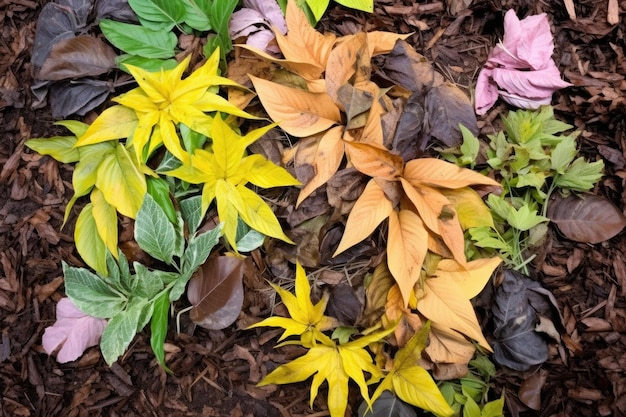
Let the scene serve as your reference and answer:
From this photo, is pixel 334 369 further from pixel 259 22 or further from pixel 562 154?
pixel 259 22

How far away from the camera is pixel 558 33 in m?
1.50

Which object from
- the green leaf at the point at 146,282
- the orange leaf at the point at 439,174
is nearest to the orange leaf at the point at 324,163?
the orange leaf at the point at 439,174

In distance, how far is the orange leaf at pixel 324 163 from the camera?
51.4 inches

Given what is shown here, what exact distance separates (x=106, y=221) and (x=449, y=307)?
844mm

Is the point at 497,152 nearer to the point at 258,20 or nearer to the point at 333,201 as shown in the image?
the point at 333,201

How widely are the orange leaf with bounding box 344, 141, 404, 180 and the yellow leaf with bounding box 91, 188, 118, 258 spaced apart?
597 millimetres

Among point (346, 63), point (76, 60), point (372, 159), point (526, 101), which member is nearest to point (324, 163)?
point (372, 159)

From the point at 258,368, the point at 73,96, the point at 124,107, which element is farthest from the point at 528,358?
the point at 73,96

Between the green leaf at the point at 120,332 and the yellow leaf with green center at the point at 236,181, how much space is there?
0.28 m

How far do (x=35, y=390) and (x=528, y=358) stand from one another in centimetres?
123

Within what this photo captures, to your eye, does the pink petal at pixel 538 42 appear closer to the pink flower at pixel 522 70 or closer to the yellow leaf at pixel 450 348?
the pink flower at pixel 522 70

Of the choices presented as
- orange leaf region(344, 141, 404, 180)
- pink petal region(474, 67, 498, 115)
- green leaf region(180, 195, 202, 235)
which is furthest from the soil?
orange leaf region(344, 141, 404, 180)

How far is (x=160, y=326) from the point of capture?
130 cm

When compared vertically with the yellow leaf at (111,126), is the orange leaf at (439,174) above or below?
below
